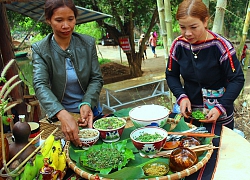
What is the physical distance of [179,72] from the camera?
225cm

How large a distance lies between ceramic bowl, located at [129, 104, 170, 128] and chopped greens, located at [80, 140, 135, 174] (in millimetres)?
240

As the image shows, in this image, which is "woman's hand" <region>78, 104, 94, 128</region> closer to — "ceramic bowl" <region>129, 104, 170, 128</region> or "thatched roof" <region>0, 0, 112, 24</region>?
"ceramic bowl" <region>129, 104, 170, 128</region>

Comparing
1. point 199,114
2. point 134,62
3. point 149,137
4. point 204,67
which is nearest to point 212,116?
point 199,114

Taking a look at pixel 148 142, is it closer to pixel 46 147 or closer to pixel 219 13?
pixel 46 147

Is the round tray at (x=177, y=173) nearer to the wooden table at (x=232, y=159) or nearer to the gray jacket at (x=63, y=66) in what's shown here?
the wooden table at (x=232, y=159)

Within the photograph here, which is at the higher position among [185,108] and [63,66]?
[63,66]

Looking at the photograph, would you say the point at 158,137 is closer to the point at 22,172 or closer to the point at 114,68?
the point at 22,172

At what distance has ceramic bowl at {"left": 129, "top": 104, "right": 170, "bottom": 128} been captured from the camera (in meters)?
1.70

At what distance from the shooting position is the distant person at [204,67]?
1814 millimetres

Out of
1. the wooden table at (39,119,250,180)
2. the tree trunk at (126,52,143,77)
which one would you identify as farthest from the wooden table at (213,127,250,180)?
the tree trunk at (126,52,143,77)

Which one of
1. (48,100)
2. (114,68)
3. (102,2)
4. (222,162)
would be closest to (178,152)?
(222,162)

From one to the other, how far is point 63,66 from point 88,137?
2.36 ft

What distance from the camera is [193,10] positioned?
1765 mm

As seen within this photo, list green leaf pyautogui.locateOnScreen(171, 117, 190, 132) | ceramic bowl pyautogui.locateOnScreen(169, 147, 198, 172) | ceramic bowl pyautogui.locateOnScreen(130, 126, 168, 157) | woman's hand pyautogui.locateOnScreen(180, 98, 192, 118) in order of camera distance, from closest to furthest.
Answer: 1. ceramic bowl pyautogui.locateOnScreen(169, 147, 198, 172)
2. ceramic bowl pyautogui.locateOnScreen(130, 126, 168, 157)
3. green leaf pyautogui.locateOnScreen(171, 117, 190, 132)
4. woman's hand pyautogui.locateOnScreen(180, 98, 192, 118)
